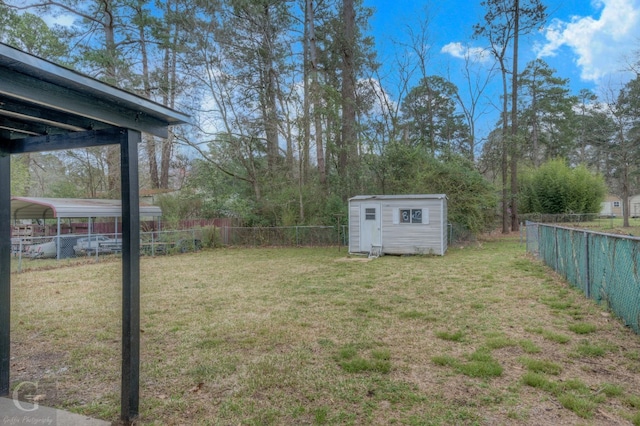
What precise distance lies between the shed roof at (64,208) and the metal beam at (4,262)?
1097 centimetres

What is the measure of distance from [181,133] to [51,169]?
40.0 ft

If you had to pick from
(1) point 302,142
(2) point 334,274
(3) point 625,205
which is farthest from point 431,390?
(3) point 625,205

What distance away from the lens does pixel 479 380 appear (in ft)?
9.46

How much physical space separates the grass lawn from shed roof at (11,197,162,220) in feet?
20.2

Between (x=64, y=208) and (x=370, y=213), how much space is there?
404 inches

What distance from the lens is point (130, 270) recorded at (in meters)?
2.30

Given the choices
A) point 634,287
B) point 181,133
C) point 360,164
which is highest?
point 181,133

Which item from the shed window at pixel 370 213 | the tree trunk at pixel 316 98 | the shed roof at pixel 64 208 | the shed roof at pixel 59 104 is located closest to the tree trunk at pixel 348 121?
the tree trunk at pixel 316 98

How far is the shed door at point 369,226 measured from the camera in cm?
1141

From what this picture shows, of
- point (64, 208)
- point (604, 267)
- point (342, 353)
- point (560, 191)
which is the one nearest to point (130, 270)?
point (342, 353)

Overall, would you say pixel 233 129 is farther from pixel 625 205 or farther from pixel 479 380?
pixel 625 205

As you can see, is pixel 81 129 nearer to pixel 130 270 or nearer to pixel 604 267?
pixel 130 270

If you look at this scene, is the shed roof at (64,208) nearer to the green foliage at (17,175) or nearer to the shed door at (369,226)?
the green foliage at (17,175)

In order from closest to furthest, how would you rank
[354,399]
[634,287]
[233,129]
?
[354,399] < [634,287] < [233,129]
